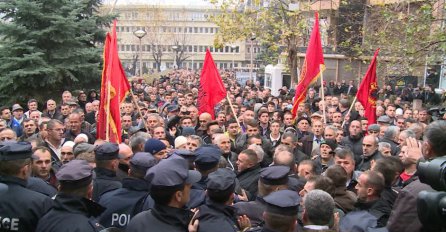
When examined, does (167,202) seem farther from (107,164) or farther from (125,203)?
(107,164)

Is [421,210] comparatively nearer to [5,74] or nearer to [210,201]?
[210,201]

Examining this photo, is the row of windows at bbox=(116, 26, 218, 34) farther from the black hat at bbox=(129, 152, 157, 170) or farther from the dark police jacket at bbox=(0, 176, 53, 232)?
the dark police jacket at bbox=(0, 176, 53, 232)

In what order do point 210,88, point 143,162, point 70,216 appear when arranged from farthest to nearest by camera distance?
point 210,88 → point 143,162 → point 70,216

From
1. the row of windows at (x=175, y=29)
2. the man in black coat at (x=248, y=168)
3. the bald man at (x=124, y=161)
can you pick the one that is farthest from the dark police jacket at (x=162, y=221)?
the row of windows at (x=175, y=29)

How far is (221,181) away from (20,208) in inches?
63.1

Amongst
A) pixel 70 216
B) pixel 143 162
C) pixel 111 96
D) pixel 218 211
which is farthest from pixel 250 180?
pixel 111 96

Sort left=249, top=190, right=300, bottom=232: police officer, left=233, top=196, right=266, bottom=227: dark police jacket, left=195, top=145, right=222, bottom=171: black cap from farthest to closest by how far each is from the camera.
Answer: left=195, top=145, right=222, bottom=171: black cap, left=233, top=196, right=266, bottom=227: dark police jacket, left=249, top=190, right=300, bottom=232: police officer

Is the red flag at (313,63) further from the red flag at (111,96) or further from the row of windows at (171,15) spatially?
the row of windows at (171,15)

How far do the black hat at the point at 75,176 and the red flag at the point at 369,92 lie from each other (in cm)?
818

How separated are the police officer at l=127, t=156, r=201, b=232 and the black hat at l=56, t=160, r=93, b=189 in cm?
54

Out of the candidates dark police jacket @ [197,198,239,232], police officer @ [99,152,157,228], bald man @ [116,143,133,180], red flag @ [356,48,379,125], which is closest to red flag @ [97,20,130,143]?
bald man @ [116,143,133,180]

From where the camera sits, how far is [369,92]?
11.4 metres

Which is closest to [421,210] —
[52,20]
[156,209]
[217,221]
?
[217,221]

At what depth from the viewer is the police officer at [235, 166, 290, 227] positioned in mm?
4602
